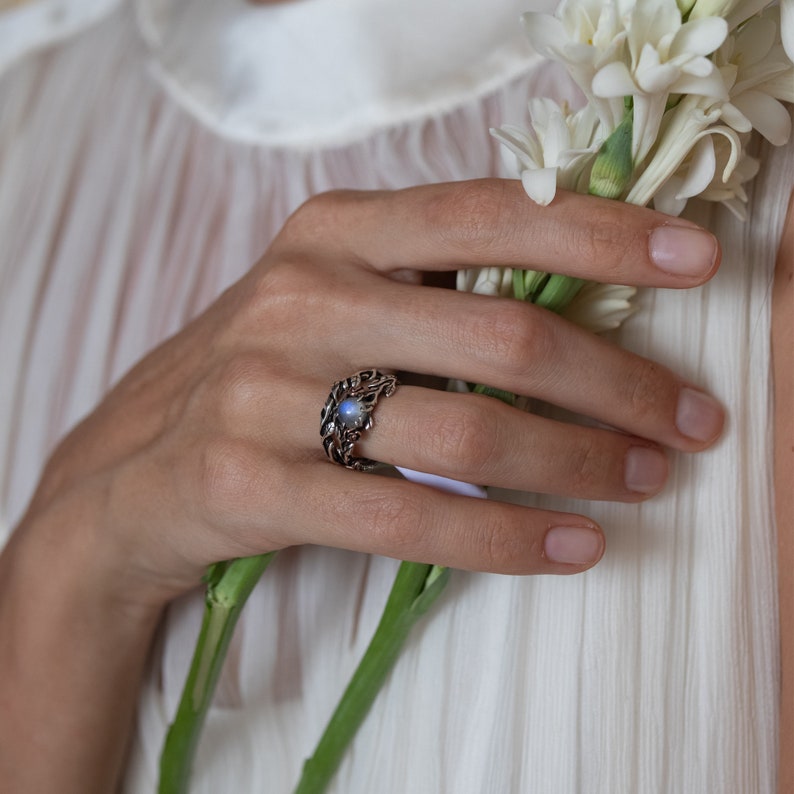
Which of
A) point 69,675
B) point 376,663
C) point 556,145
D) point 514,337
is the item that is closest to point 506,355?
point 514,337

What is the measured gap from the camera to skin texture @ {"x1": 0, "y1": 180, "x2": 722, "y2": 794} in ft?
1.67

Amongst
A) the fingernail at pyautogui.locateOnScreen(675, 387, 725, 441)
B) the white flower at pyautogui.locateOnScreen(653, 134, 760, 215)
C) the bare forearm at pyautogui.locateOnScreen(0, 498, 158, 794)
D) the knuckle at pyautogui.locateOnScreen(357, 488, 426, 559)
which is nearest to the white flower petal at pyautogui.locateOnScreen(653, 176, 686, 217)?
the white flower at pyautogui.locateOnScreen(653, 134, 760, 215)

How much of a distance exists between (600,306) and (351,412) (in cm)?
16

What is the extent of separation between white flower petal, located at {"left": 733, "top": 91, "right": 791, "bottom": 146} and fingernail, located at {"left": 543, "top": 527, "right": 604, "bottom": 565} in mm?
231

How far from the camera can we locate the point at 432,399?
53 cm

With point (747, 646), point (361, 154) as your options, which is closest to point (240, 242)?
point (361, 154)

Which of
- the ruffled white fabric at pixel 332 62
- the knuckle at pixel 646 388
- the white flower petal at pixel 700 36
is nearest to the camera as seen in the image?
the white flower petal at pixel 700 36

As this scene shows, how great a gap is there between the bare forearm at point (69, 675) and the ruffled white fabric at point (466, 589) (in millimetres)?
32

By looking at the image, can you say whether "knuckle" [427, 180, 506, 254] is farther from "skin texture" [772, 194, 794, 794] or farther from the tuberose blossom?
"skin texture" [772, 194, 794, 794]

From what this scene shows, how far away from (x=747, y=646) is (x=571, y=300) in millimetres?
230

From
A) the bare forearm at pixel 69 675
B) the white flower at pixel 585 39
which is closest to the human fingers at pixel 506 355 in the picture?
the white flower at pixel 585 39

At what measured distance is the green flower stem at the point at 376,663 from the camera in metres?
0.57

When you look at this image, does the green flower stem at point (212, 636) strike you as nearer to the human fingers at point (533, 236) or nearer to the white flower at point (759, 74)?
the human fingers at point (533, 236)

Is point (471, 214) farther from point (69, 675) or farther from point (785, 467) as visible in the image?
point (69, 675)
